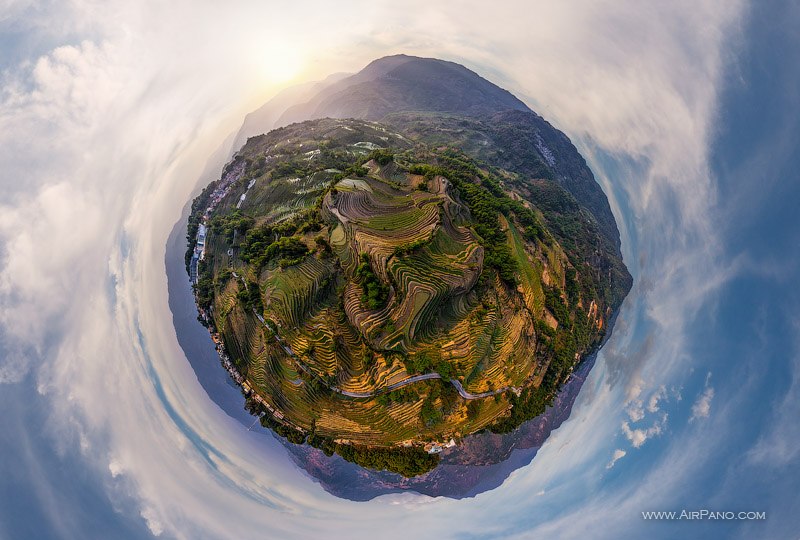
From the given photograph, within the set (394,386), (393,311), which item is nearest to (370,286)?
(393,311)

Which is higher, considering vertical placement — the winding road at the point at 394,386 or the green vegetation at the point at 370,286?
the green vegetation at the point at 370,286

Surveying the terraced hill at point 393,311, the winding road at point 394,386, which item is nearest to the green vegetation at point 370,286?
the terraced hill at point 393,311

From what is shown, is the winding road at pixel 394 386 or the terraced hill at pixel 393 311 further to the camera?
the terraced hill at pixel 393 311

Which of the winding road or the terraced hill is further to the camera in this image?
the terraced hill

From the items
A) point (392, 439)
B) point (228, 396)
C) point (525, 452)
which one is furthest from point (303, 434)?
point (525, 452)

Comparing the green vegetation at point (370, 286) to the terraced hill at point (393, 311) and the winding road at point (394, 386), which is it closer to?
the terraced hill at point (393, 311)

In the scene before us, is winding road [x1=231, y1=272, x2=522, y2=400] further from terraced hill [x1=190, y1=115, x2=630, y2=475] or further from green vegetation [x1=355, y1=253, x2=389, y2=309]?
green vegetation [x1=355, y1=253, x2=389, y2=309]

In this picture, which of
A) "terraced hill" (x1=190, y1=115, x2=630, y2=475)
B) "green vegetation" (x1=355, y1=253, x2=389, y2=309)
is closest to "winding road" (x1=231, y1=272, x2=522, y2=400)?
"terraced hill" (x1=190, y1=115, x2=630, y2=475)

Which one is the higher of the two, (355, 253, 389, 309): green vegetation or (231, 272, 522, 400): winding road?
(355, 253, 389, 309): green vegetation

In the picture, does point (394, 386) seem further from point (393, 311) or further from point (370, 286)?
point (370, 286)
